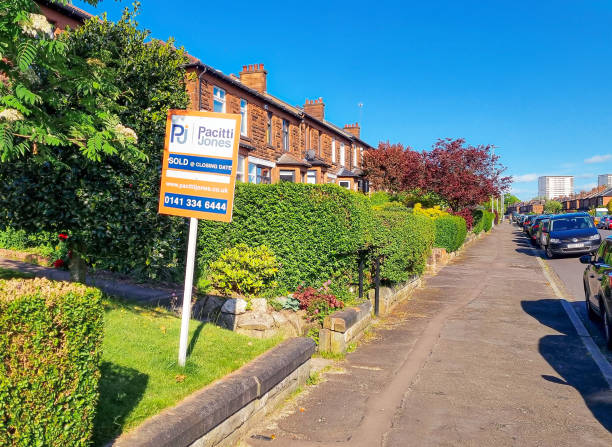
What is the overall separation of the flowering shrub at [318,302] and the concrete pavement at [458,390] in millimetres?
929

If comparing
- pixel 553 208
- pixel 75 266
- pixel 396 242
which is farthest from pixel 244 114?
pixel 553 208

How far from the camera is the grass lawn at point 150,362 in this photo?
402 cm

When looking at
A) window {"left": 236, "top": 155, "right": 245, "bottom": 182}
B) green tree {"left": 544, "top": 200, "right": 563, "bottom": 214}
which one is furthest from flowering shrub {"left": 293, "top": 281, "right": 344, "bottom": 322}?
green tree {"left": 544, "top": 200, "right": 563, "bottom": 214}

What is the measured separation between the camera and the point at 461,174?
31766mm

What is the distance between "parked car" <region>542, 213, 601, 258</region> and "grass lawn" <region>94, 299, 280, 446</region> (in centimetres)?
2106

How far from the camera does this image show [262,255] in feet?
30.1

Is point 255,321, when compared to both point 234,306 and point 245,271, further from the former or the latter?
point 245,271

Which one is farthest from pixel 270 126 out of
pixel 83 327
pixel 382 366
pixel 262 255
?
pixel 83 327

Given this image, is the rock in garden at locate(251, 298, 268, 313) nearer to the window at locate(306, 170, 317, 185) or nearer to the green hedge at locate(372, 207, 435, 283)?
the green hedge at locate(372, 207, 435, 283)

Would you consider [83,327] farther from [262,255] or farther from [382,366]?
[262,255]

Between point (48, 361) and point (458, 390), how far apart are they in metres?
5.37

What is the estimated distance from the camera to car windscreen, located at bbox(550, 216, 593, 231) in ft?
80.2

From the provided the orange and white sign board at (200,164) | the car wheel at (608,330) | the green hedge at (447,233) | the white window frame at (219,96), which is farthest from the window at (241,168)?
the orange and white sign board at (200,164)

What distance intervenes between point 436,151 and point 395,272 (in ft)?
78.3
